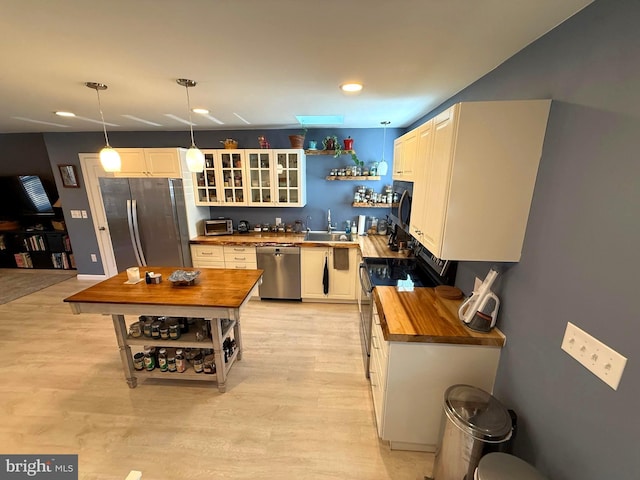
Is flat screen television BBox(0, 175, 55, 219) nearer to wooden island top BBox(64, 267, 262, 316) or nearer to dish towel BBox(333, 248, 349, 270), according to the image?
wooden island top BBox(64, 267, 262, 316)

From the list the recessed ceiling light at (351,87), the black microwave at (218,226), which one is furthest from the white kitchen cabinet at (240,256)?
the recessed ceiling light at (351,87)

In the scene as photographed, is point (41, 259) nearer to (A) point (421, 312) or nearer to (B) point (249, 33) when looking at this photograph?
(B) point (249, 33)

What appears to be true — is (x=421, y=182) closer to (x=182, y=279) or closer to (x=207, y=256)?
(x=182, y=279)

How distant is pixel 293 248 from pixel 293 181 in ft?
3.13

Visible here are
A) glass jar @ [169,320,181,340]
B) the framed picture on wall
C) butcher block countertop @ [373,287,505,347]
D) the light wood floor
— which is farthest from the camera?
the framed picture on wall

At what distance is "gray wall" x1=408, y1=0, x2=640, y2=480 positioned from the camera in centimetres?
83

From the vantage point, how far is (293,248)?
3.44m

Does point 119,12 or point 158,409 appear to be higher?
point 119,12

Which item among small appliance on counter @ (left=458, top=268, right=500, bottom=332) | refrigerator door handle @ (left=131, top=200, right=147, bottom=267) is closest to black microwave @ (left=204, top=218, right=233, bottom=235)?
refrigerator door handle @ (left=131, top=200, right=147, bottom=267)

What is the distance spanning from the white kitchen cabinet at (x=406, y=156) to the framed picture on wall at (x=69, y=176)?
489 centimetres

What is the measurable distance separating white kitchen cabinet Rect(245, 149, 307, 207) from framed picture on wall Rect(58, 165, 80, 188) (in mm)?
2928

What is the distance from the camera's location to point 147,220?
3422 mm

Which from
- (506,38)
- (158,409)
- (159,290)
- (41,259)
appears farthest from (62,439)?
(41,259)

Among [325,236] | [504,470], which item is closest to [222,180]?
[325,236]
